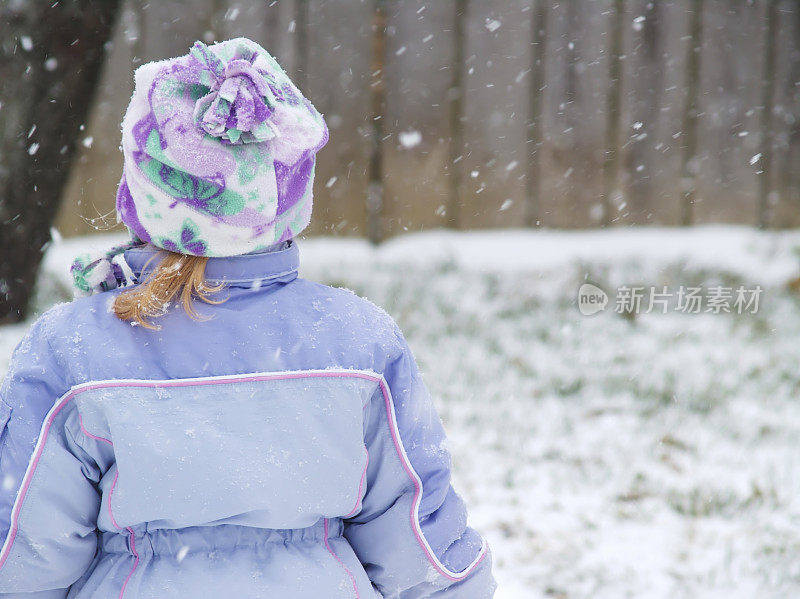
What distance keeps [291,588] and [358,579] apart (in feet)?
0.47

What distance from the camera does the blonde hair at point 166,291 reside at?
1251 mm

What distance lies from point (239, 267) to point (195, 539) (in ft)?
1.43

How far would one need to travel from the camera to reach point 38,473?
4.08 ft

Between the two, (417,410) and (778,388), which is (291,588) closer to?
(417,410)

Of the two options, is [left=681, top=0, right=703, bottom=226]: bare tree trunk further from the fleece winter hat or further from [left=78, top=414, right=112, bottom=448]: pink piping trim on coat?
[left=78, top=414, right=112, bottom=448]: pink piping trim on coat

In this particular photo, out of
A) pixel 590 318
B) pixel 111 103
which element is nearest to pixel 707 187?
pixel 590 318

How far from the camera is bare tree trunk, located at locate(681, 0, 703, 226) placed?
21.0 feet

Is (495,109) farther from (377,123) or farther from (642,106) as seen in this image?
(642,106)

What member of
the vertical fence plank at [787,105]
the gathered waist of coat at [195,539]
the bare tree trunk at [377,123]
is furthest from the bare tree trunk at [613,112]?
the gathered waist of coat at [195,539]

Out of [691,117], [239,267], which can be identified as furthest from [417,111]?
[239,267]

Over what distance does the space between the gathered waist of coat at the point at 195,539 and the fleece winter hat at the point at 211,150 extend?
44 cm

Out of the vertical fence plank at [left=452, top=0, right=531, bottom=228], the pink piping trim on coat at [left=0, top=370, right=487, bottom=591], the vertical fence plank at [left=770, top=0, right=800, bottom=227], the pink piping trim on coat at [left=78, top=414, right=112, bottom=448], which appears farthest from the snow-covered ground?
the pink piping trim on coat at [left=78, top=414, right=112, bottom=448]

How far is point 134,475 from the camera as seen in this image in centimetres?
121

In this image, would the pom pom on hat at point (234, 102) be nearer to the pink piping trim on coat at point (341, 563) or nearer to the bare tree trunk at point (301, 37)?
the pink piping trim on coat at point (341, 563)
